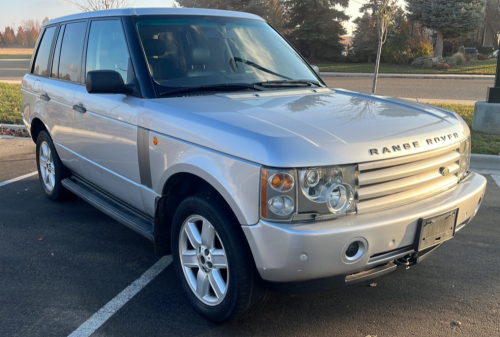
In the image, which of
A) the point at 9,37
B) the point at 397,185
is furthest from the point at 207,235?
the point at 9,37

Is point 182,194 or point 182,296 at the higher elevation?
point 182,194

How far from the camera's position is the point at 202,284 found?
320 centimetres

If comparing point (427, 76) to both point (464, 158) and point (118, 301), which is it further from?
point (118, 301)

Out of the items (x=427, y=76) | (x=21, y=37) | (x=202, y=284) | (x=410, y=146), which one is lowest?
(x=427, y=76)

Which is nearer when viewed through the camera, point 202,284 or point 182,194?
point 202,284

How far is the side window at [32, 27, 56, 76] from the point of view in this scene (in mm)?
5497

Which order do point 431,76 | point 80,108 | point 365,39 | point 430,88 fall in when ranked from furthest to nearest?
1. point 365,39
2. point 431,76
3. point 430,88
4. point 80,108

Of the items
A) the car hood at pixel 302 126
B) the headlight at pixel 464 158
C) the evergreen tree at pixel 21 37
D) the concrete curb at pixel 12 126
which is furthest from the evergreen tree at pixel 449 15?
the evergreen tree at pixel 21 37

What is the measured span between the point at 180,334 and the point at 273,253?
3.10ft

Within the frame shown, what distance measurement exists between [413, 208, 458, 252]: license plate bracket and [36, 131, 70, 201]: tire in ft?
12.7

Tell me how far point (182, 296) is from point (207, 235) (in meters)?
0.73

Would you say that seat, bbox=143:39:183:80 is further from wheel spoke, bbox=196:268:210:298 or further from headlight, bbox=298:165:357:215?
headlight, bbox=298:165:357:215

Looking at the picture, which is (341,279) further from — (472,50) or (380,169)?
(472,50)

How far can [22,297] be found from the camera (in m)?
3.54
